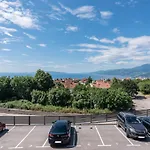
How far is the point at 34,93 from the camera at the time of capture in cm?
4131

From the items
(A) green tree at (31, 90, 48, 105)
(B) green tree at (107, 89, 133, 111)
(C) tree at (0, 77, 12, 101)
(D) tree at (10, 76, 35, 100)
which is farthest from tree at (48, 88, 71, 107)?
(C) tree at (0, 77, 12, 101)

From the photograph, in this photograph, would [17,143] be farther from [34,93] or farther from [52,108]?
[34,93]

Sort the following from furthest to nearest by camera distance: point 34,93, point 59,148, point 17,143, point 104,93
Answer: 1. point 34,93
2. point 104,93
3. point 17,143
4. point 59,148

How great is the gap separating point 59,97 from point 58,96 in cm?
28

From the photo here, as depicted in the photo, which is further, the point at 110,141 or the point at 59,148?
the point at 110,141

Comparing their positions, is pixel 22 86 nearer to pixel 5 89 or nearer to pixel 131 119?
pixel 5 89

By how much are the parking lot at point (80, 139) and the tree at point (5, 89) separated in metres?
25.6

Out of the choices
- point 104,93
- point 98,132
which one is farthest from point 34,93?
point 98,132

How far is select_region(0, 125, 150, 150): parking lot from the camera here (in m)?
14.7

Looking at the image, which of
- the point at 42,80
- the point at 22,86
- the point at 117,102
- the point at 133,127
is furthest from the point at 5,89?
the point at 133,127

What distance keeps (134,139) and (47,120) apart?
909cm

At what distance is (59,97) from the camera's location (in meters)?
38.3

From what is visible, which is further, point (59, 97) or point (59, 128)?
point (59, 97)

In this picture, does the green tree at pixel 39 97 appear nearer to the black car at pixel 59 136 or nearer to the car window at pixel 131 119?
the car window at pixel 131 119
